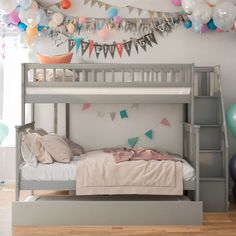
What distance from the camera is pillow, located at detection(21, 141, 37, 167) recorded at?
366 centimetres

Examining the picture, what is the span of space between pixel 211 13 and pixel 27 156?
2232 millimetres

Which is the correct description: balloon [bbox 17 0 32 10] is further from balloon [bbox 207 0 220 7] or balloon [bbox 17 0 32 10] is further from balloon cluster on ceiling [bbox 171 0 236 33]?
balloon [bbox 207 0 220 7]

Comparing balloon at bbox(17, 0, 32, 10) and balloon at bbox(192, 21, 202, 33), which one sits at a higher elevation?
balloon at bbox(17, 0, 32, 10)

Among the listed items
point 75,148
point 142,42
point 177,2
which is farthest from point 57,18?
point 75,148

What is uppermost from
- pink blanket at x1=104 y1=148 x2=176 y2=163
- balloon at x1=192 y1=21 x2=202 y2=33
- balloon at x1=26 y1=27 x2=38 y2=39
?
balloon at x1=192 y1=21 x2=202 y2=33

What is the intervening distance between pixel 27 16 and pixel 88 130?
1.36 m

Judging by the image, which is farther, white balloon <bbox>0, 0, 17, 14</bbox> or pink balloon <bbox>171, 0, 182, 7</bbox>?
pink balloon <bbox>171, 0, 182, 7</bbox>

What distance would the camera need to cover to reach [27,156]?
3.69m

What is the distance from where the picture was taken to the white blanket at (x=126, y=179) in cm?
369

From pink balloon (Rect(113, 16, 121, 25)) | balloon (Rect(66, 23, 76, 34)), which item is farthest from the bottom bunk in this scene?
pink balloon (Rect(113, 16, 121, 25))

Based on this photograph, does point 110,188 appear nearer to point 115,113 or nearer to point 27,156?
point 27,156

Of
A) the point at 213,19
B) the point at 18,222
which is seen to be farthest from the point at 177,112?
the point at 18,222

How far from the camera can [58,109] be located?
4.88 meters

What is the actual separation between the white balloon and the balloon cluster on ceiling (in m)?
1.72
